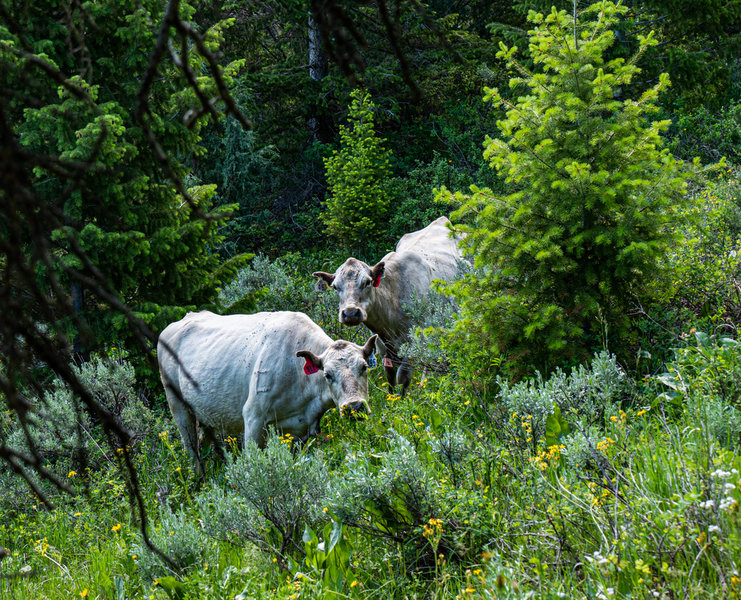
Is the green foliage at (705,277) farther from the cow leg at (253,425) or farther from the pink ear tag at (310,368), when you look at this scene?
the cow leg at (253,425)

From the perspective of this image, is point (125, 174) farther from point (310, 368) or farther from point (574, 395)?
point (574, 395)

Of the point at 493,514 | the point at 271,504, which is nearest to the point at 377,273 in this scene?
the point at 271,504

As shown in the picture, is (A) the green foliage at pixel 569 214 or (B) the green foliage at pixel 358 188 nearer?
(A) the green foliage at pixel 569 214

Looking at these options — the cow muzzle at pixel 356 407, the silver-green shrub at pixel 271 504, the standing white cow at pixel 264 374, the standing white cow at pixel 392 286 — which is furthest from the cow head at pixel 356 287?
the silver-green shrub at pixel 271 504

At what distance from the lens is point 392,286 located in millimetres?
8812

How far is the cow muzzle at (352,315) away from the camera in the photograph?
26.1ft

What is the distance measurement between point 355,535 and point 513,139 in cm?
333

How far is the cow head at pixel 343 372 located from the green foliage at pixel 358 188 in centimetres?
757

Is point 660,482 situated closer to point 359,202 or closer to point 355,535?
point 355,535

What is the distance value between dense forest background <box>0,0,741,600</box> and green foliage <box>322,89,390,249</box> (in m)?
3.54

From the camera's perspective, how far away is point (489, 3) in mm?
18688

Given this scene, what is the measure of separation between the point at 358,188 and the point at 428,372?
706 centimetres

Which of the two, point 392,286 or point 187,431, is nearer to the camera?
point 187,431

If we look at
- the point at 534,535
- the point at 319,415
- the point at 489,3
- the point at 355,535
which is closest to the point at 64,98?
the point at 319,415
